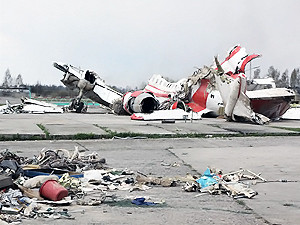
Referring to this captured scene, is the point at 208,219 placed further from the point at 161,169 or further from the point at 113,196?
the point at 161,169

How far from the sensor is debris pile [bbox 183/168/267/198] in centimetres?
550

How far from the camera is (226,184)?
5840 mm

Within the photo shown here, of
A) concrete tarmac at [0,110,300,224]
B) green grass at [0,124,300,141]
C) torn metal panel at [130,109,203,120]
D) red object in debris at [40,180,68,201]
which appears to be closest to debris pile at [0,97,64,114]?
torn metal panel at [130,109,203,120]

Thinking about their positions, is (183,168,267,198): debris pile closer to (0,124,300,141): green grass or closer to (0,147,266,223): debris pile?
(0,147,266,223): debris pile

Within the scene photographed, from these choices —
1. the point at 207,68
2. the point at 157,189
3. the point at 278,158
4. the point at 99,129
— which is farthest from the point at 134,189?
the point at 207,68

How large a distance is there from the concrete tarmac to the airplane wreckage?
4.18m

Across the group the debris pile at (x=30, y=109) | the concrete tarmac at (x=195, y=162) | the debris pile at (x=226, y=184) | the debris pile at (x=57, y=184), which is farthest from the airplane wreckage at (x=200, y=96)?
the debris pile at (x=57, y=184)

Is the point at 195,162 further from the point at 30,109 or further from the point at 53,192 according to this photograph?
the point at 30,109

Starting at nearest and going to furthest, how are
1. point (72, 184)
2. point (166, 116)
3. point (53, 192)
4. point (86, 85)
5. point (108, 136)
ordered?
point (53, 192) → point (72, 184) → point (108, 136) → point (166, 116) → point (86, 85)

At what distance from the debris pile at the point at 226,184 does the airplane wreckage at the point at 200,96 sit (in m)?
11.5

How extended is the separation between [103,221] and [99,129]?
9509mm

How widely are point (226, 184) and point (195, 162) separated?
214 centimetres

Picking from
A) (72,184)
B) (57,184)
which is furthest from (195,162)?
(57,184)

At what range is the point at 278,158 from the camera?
8508 millimetres
